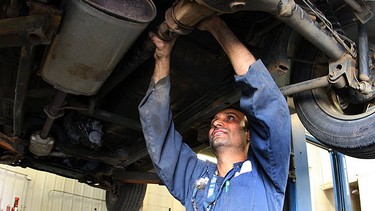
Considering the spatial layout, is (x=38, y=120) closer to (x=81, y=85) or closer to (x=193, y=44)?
(x=81, y=85)

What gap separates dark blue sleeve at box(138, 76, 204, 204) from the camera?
4.50 feet

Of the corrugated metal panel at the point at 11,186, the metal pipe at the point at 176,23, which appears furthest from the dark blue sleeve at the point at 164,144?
the corrugated metal panel at the point at 11,186

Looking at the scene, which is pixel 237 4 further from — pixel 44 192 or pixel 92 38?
pixel 44 192

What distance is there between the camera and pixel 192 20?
1.19m

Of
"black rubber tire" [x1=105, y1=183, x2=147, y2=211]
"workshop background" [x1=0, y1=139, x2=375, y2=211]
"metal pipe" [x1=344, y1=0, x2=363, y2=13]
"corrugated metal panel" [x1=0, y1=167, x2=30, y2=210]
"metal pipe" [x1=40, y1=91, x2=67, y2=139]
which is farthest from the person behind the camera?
"workshop background" [x1=0, y1=139, x2=375, y2=211]

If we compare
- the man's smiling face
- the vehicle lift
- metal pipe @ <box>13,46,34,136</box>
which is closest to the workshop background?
the vehicle lift

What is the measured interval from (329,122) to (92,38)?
0.87m

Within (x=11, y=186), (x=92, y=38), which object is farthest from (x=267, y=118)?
(x=11, y=186)

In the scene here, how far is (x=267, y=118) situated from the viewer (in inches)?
44.3

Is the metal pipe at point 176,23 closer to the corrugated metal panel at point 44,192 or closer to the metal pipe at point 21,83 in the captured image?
the metal pipe at point 21,83

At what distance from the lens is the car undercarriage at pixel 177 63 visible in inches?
47.5

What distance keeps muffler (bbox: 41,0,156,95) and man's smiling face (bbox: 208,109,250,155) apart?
402 millimetres

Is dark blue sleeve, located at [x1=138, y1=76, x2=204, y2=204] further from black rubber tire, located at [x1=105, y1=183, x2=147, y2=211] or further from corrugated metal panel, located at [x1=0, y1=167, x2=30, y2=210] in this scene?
corrugated metal panel, located at [x1=0, y1=167, x2=30, y2=210]

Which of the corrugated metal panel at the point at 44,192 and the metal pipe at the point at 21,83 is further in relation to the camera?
the corrugated metal panel at the point at 44,192
